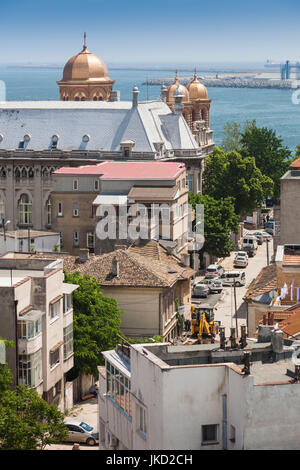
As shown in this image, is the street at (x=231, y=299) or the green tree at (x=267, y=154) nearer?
the street at (x=231, y=299)

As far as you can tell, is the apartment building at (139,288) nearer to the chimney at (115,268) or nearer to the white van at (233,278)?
the chimney at (115,268)

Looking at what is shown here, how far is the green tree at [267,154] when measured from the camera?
109 metres

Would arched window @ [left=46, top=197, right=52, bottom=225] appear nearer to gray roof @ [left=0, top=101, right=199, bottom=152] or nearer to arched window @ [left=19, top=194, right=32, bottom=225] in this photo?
arched window @ [left=19, top=194, right=32, bottom=225]

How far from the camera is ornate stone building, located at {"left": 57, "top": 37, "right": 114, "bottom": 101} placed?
109 metres

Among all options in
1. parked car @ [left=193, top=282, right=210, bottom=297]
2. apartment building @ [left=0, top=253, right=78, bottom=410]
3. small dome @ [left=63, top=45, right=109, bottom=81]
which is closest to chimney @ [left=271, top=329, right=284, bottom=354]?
apartment building @ [left=0, top=253, right=78, bottom=410]

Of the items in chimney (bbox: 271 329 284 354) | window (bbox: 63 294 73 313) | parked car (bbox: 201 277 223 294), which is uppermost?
chimney (bbox: 271 329 284 354)

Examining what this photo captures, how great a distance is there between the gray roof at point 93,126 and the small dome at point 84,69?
A: 15899mm

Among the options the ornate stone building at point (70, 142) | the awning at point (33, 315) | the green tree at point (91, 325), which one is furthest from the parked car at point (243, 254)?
the awning at point (33, 315)

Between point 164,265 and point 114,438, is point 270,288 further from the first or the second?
point 114,438

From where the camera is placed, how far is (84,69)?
362 ft

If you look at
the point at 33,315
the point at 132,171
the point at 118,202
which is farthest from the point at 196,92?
the point at 33,315

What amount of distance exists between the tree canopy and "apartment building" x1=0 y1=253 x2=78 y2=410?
107 feet

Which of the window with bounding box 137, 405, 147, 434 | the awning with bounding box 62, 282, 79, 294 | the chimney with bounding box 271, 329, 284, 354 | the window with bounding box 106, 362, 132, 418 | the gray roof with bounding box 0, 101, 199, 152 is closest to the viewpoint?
the window with bounding box 137, 405, 147, 434

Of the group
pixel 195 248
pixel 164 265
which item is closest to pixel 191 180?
pixel 195 248
